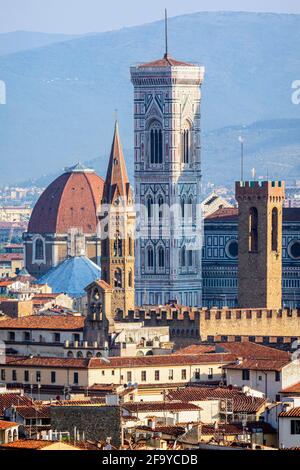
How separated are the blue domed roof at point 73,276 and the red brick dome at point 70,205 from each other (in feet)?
68.3

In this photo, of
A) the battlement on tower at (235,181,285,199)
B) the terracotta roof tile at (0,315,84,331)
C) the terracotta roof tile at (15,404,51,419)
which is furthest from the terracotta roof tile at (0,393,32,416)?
the battlement on tower at (235,181,285,199)

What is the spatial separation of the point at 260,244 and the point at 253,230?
2.18 feet

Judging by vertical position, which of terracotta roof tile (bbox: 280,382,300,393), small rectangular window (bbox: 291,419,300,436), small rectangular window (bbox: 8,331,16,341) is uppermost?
small rectangular window (bbox: 291,419,300,436)

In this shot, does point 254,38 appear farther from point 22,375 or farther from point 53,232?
point 22,375

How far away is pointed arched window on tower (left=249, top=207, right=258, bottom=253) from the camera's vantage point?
92.1 m

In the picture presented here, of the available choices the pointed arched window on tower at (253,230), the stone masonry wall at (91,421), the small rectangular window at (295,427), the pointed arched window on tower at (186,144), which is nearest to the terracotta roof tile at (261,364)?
the stone masonry wall at (91,421)

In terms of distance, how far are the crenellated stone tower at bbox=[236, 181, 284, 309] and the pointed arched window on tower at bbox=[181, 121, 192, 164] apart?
14.2m

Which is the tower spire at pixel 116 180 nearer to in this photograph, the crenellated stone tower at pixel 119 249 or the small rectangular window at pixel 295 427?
the crenellated stone tower at pixel 119 249

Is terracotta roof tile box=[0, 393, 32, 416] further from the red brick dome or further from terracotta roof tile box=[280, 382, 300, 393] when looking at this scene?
the red brick dome

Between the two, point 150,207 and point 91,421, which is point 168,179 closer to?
point 150,207

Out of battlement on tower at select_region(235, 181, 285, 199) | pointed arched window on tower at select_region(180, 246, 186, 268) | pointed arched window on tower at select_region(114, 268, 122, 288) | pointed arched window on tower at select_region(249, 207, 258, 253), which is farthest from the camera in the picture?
pointed arched window on tower at select_region(180, 246, 186, 268)

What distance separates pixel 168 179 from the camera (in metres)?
107

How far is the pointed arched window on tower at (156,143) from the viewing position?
10725cm
